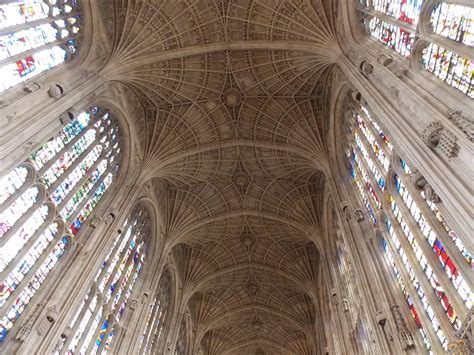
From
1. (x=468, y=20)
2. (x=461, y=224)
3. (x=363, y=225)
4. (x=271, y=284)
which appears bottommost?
(x=461, y=224)

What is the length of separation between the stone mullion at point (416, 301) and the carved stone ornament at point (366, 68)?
613 cm

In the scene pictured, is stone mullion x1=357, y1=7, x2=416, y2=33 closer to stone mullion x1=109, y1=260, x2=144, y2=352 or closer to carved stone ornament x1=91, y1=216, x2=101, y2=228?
carved stone ornament x1=91, y1=216, x2=101, y2=228

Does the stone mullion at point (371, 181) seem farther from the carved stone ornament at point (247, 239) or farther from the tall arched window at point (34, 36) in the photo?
the tall arched window at point (34, 36)

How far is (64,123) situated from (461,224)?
13.8 metres

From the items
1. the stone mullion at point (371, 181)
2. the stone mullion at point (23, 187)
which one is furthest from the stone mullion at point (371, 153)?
the stone mullion at point (23, 187)

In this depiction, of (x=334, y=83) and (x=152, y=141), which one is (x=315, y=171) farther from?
(x=152, y=141)

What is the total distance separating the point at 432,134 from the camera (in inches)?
388

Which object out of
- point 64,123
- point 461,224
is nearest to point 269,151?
point 64,123

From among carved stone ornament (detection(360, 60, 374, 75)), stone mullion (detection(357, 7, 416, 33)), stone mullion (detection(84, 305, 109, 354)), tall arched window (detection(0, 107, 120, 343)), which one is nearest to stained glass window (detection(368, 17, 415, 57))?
stone mullion (detection(357, 7, 416, 33))

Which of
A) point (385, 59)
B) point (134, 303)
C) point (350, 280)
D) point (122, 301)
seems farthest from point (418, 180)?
point (134, 303)

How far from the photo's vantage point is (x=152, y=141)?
23.8m

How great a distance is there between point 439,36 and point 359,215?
332 inches

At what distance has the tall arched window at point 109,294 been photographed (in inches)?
608

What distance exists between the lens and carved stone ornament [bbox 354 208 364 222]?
16.8 m
